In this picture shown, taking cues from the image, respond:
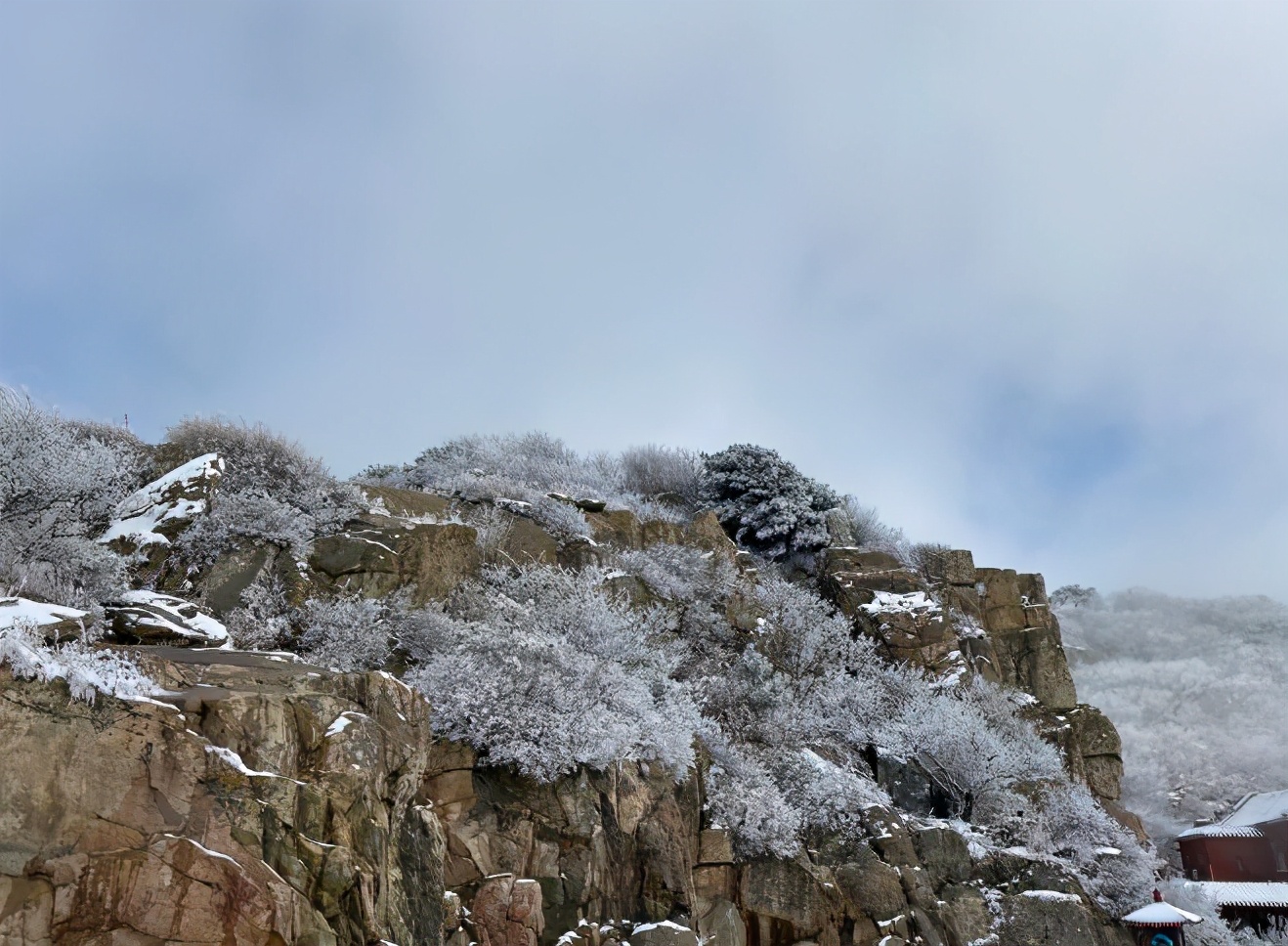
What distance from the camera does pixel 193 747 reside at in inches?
327

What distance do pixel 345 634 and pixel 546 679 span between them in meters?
Result: 3.40

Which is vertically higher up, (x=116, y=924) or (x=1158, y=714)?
(x=1158, y=714)

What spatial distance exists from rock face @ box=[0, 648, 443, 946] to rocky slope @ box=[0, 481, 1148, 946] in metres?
0.02

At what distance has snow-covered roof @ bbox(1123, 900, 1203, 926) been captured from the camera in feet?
52.1

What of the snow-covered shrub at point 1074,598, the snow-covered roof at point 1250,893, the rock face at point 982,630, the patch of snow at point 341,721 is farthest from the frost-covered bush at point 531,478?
the snow-covered shrub at point 1074,598

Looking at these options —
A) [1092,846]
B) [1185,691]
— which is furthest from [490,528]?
[1185,691]

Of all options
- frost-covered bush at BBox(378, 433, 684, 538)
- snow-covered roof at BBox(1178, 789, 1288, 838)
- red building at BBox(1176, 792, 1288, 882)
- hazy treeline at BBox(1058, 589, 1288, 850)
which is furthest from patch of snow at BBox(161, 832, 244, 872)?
hazy treeline at BBox(1058, 589, 1288, 850)

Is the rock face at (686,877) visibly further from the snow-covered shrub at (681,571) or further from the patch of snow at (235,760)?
the snow-covered shrub at (681,571)

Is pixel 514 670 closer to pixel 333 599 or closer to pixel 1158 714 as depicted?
pixel 333 599

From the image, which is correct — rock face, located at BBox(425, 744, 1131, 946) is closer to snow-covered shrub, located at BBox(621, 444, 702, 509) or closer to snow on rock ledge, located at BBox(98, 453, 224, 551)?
snow on rock ledge, located at BBox(98, 453, 224, 551)

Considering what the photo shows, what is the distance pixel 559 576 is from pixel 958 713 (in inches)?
384

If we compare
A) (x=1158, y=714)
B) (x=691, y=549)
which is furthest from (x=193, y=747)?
(x=1158, y=714)

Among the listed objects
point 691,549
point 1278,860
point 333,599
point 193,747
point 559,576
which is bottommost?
point 1278,860

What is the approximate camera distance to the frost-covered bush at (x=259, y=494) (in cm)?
1580
